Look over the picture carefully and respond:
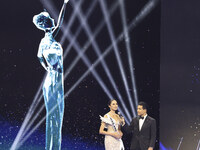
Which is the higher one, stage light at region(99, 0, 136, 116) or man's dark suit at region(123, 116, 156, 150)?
stage light at region(99, 0, 136, 116)

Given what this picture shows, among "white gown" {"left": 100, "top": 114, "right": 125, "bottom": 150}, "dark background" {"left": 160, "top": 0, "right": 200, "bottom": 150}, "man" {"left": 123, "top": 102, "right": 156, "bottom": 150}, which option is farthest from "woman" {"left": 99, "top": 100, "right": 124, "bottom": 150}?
"dark background" {"left": 160, "top": 0, "right": 200, "bottom": 150}

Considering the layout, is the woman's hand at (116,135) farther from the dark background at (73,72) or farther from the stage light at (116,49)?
the stage light at (116,49)

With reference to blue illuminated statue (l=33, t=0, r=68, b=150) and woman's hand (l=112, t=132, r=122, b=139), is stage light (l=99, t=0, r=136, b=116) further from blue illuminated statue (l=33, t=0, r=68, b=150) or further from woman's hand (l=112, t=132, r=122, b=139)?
woman's hand (l=112, t=132, r=122, b=139)

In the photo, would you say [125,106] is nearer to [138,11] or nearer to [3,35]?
[138,11]

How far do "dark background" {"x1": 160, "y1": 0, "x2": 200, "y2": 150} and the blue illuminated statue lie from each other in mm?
2198

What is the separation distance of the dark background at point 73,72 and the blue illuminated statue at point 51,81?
100 millimetres

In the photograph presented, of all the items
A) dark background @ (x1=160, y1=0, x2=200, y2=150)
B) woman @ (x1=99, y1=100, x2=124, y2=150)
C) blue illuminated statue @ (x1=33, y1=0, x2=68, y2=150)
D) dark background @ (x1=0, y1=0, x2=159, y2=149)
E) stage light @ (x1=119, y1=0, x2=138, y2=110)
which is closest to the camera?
woman @ (x1=99, y1=100, x2=124, y2=150)

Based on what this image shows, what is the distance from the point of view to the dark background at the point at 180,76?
23.7 ft

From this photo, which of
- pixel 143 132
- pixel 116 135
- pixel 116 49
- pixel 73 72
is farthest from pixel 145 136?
pixel 116 49

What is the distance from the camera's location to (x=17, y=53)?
241 inches

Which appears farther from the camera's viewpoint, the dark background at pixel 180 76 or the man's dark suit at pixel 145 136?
the dark background at pixel 180 76

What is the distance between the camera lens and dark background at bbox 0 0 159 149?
238 inches

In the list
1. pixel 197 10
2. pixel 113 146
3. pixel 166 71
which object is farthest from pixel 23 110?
pixel 197 10

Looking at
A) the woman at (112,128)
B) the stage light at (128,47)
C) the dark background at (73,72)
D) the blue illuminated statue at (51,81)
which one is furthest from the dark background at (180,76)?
the blue illuminated statue at (51,81)
